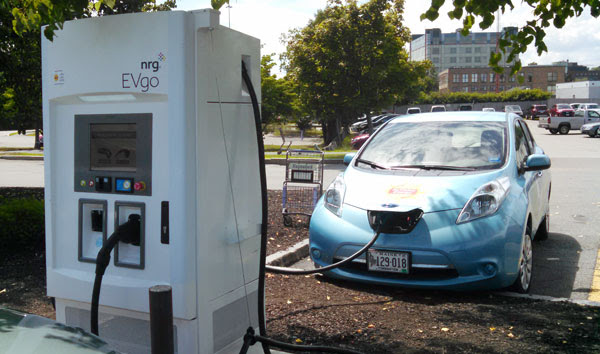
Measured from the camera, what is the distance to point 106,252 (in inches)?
128

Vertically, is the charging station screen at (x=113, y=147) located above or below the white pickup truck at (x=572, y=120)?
below

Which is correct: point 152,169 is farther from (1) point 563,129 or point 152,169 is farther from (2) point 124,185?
(1) point 563,129

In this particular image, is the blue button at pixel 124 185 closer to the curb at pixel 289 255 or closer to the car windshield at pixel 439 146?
the curb at pixel 289 255

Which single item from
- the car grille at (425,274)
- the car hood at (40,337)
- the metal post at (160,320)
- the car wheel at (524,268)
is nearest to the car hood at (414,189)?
the car grille at (425,274)

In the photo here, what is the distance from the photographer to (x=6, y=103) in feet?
34.4

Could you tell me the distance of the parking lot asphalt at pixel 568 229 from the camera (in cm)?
582

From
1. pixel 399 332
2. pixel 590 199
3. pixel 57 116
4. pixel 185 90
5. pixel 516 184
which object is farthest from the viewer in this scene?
pixel 590 199

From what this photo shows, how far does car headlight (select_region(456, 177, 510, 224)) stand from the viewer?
202 inches

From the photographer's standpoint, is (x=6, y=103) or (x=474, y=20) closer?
(x=474, y=20)

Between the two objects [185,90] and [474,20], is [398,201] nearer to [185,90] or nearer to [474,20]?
[474,20]

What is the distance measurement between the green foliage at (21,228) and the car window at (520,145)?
5.18 meters

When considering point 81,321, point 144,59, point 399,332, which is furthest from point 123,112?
point 399,332

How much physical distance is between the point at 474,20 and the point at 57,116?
11.7 ft

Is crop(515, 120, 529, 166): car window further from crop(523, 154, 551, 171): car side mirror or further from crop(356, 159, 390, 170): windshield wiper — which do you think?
crop(356, 159, 390, 170): windshield wiper
